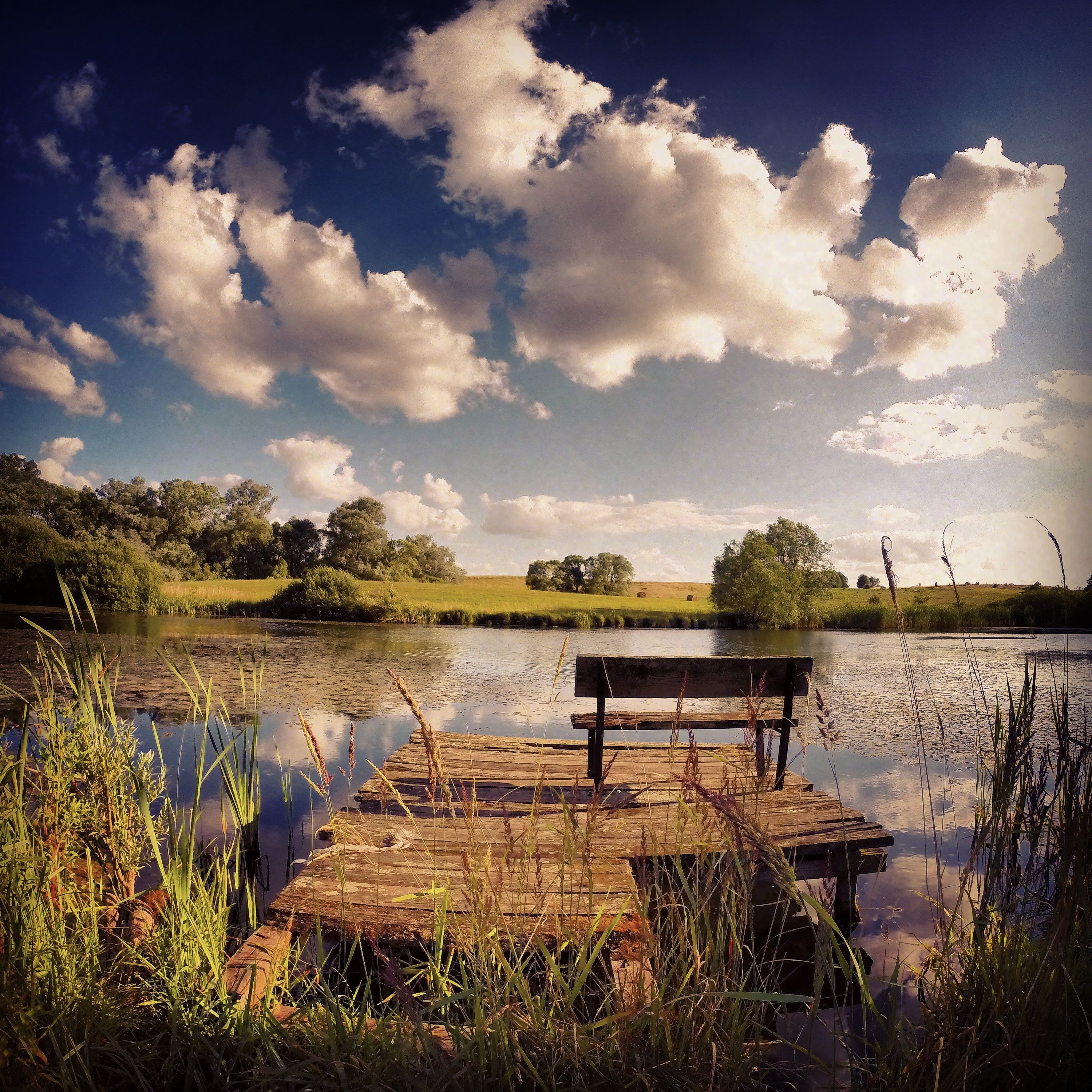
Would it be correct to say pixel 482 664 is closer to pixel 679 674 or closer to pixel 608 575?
pixel 679 674

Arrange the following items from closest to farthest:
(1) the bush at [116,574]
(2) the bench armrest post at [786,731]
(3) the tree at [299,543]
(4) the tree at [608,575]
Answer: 1. (2) the bench armrest post at [786,731]
2. (1) the bush at [116,574]
3. (3) the tree at [299,543]
4. (4) the tree at [608,575]

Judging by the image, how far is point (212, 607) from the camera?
3309cm

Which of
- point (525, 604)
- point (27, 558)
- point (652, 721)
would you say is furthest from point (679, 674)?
point (27, 558)

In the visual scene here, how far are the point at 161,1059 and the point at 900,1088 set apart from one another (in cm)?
193

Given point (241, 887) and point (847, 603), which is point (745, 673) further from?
point (847, 603)

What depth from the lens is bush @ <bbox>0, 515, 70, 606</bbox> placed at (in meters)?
29.1

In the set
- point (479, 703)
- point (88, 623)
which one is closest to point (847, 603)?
point (479, 703)

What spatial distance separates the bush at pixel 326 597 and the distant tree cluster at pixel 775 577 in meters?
23.6

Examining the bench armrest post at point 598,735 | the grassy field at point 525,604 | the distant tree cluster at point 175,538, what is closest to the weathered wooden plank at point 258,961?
the bench armrest post at point 598,735

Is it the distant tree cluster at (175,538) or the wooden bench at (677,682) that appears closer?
the wooden bench at (677,682)

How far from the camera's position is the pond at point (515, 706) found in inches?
187

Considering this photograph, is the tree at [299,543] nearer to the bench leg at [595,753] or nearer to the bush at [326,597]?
the bush at [326,597]

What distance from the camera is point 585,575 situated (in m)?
57.1

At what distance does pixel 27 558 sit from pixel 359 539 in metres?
20.7
